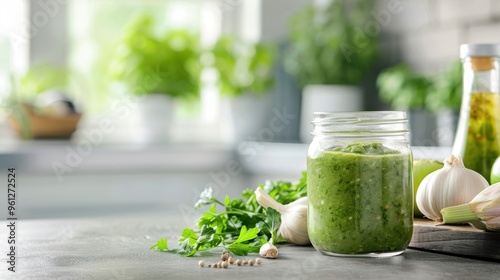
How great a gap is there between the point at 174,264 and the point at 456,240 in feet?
1.13

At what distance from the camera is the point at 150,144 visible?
3.10 meters

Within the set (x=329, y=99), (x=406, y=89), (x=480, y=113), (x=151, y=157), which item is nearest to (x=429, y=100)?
(x=406, y=89)

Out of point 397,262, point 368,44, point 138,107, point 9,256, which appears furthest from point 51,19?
point 397,262

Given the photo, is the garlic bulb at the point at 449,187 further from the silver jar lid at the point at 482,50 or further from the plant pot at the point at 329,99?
the plant pot at the point at 329,99

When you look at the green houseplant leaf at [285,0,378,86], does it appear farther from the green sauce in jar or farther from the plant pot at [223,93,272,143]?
the green sauce in jar

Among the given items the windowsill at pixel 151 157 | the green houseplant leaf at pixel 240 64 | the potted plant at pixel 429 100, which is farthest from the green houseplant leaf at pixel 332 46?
the windowsill at pixel 151 157

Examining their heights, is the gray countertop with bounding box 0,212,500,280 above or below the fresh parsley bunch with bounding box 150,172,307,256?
below

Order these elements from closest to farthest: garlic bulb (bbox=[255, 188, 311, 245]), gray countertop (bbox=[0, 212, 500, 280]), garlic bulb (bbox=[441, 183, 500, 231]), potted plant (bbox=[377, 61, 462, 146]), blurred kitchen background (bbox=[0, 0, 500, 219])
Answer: gray countertop (bbox=[0, 212, 500, 280]) → garlic bulb (bbox=[441, 183, 500, 231]) → garlic bulb (bbox=[255, 188, 311, 245]) → potted plant (bbox=[377, 61, 462, 146]) → blurred kitchen background (bbox=[0, 0, 500, 219])

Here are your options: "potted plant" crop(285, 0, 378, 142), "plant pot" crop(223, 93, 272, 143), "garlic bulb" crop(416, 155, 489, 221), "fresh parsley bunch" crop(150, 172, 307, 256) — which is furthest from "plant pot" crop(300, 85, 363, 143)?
"garlic bulb" crop(416, 155, 489, 221)

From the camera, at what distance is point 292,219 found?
1024mm

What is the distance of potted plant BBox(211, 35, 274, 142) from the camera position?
3.22 meters

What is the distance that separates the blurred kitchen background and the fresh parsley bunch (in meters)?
1.36

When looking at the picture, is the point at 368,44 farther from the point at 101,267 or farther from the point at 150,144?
the point at 101,267

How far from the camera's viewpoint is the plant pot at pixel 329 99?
3.07 m
